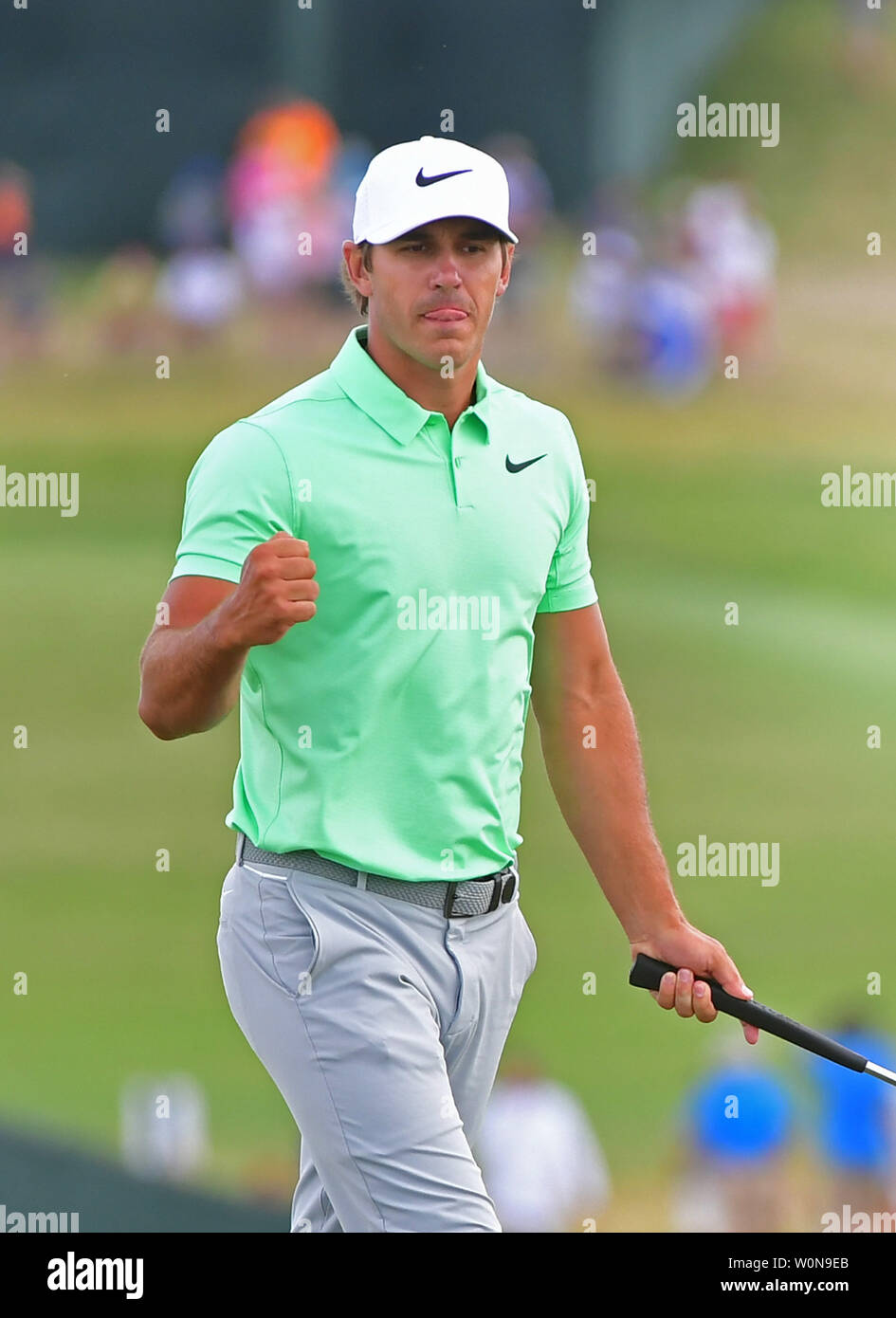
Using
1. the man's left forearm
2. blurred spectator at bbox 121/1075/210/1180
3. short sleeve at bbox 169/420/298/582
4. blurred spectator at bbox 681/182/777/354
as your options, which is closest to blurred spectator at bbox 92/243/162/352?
blurred spectator at bbox 681/182/777/354

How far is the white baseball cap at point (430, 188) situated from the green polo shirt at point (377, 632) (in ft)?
0.69

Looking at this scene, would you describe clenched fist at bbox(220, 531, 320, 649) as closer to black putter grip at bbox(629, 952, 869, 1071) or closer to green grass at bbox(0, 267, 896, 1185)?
black putter grip at bbox(629, 952, 869, 1071)

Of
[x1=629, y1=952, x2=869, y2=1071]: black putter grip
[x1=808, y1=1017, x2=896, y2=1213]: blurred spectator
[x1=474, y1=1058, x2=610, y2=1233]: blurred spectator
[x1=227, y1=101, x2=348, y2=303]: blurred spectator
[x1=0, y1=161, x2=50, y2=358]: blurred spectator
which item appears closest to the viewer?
[x1=629, y1=952, x2=869, y2=1071]: black putter grip

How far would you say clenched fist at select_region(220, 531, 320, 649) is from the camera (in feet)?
7.25

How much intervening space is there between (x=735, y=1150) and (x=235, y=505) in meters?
5.31

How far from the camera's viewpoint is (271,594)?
2207 millimetres

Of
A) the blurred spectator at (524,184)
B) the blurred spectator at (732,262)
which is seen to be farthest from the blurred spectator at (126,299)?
the blurred spectator at (732,262)

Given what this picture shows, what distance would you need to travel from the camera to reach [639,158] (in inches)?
362

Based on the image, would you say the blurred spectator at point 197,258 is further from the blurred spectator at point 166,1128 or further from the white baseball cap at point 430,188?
the white baseball cap at point 430,188

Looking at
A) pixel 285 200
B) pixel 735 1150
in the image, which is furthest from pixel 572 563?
pixel 285 200

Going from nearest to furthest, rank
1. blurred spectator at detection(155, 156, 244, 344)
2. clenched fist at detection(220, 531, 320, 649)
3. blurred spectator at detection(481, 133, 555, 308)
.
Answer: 1. clenched fist at detection(220, 531, 320, 649)
2. blurred spectator at detection(481, 133, 555, 308)
3. blurred spectator at detection(155, 156, 244, 344)

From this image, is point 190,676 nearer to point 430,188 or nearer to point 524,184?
point 430,188

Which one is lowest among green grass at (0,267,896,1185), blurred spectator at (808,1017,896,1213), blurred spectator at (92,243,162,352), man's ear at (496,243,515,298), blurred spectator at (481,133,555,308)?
blurred spectator at (808,1017,896,1213)

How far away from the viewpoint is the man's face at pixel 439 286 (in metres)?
2.56
